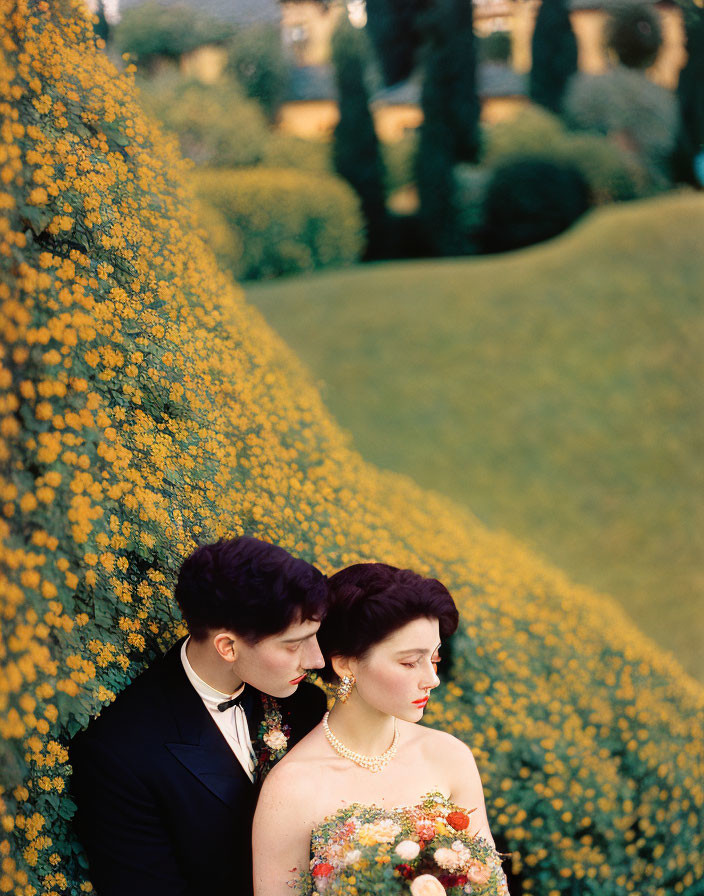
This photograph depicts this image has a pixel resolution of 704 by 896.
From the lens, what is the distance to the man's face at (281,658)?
6.50 feet

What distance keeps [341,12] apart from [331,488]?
11498mm

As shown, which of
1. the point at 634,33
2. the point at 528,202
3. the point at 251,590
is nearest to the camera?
the point at 251,590

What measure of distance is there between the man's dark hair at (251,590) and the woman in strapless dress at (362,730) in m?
0.15

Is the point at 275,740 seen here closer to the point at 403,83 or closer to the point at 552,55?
the point at 403,83

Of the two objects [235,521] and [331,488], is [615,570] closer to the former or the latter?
[331,488]

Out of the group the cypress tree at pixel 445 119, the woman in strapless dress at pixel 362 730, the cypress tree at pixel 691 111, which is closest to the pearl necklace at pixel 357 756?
the woman in strapless dress at pixel 362 730

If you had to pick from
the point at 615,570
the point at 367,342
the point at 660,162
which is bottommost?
the point at 615,570

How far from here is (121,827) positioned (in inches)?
79.6

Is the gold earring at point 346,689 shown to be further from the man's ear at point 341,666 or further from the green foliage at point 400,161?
the green foliage at point 400,161

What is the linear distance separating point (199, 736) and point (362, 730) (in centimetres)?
38

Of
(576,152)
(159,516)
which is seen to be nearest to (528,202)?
(576,152)

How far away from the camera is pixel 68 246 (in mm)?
2264

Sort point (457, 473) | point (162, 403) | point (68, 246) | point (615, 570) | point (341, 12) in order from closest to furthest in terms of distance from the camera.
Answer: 1. point (68, 246)
2. point (162, 403)
3. point (615, 570)
4. point (457, 473)
5. point (341, 12)

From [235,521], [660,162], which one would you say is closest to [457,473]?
[235,521]
